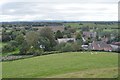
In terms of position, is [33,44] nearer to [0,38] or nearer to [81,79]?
[0,38]

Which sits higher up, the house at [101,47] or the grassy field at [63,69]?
the house at [101,47]

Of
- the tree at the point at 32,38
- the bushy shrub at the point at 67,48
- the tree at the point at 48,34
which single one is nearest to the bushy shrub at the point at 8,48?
the tree at the point at 32,38

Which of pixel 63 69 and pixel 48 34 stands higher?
pixel 48 34

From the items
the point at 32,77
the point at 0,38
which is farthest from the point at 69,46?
the point at 32,77

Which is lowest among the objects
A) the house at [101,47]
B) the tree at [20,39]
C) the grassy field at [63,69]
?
the grassy field at [63,69]

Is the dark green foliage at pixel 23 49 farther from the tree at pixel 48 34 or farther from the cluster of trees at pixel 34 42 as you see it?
the tree at pixel 48 34

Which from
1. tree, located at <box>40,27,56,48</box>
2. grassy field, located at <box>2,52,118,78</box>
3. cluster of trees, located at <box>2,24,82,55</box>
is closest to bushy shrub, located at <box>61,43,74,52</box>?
cluster of trees, located at <box>2,24,82,55</box>

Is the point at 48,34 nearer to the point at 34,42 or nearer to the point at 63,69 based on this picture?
the point at 34,42

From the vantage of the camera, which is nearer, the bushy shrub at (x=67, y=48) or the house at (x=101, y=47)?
the bushy shrub at (x=67, y=48)

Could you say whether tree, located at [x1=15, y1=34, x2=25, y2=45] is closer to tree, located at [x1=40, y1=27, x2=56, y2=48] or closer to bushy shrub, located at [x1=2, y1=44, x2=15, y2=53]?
bushy shrub, located at [x1=2, y1=44, x2=15, y2=53]

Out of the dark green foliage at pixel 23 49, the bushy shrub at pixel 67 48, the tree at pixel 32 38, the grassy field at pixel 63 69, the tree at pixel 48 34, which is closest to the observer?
the grassy field at pixel 63 69

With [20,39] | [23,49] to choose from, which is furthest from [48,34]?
[23,49]
